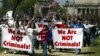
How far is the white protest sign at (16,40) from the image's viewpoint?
20.9 m

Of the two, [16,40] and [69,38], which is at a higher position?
[16,40]

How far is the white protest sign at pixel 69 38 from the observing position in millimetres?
23000

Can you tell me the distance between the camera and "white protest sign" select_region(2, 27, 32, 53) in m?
20.9

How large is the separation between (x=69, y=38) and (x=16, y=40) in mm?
3000

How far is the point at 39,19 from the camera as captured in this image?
31.3 meters

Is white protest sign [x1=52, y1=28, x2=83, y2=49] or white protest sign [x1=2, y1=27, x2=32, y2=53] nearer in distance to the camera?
white protest sign [x1=2, y1=27, x2=32, y2=53]

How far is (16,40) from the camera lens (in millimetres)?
21547

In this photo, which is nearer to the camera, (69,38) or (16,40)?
(16,40)

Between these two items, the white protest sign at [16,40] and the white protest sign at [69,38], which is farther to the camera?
the white protest sign at [69,38]

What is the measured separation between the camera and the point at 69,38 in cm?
2309

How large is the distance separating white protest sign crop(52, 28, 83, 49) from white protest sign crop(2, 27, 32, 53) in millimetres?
2421

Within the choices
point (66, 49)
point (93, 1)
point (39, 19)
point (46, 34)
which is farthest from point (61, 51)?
point (93, 1)

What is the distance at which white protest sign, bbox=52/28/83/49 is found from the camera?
2300 centimetres

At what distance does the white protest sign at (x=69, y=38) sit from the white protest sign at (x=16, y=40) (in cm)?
242
